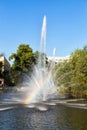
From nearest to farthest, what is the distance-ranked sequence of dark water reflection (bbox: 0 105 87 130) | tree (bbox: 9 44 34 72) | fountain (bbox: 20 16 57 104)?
dark water reflection (bbox: 0 105 87 130), fountain (bbox: 20 16 57 104), tree (bbox: 9 44 34 72)

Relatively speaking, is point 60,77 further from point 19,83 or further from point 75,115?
point 19,83

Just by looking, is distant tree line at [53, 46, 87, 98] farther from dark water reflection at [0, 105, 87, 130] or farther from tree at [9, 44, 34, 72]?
tree at [9, 44, 34, 72]

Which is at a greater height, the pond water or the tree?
the tree

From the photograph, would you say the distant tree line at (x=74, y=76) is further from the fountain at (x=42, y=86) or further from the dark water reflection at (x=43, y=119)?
the dark water reflection at (x=43, y=119)

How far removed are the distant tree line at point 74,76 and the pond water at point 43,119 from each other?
22.5m

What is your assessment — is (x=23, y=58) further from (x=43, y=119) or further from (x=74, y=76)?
(x=43, y=119)

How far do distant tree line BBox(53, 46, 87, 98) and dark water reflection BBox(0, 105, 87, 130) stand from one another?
886 inches

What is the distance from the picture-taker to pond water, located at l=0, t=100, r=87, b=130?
25797mm

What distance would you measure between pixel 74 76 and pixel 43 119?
31.7 metres

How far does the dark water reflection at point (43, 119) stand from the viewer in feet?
84.6

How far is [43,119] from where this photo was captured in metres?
29.1

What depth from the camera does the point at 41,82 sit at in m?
54.1

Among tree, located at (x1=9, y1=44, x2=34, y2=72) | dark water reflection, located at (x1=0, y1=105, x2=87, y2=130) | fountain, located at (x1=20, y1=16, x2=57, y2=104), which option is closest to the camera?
dark water reflection, located at (x1=0, y1=105, x2=87, y2=130)

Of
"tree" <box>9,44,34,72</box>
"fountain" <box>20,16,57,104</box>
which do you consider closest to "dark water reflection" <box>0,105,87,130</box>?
"fountain" <box>20,16,57,104</box>
